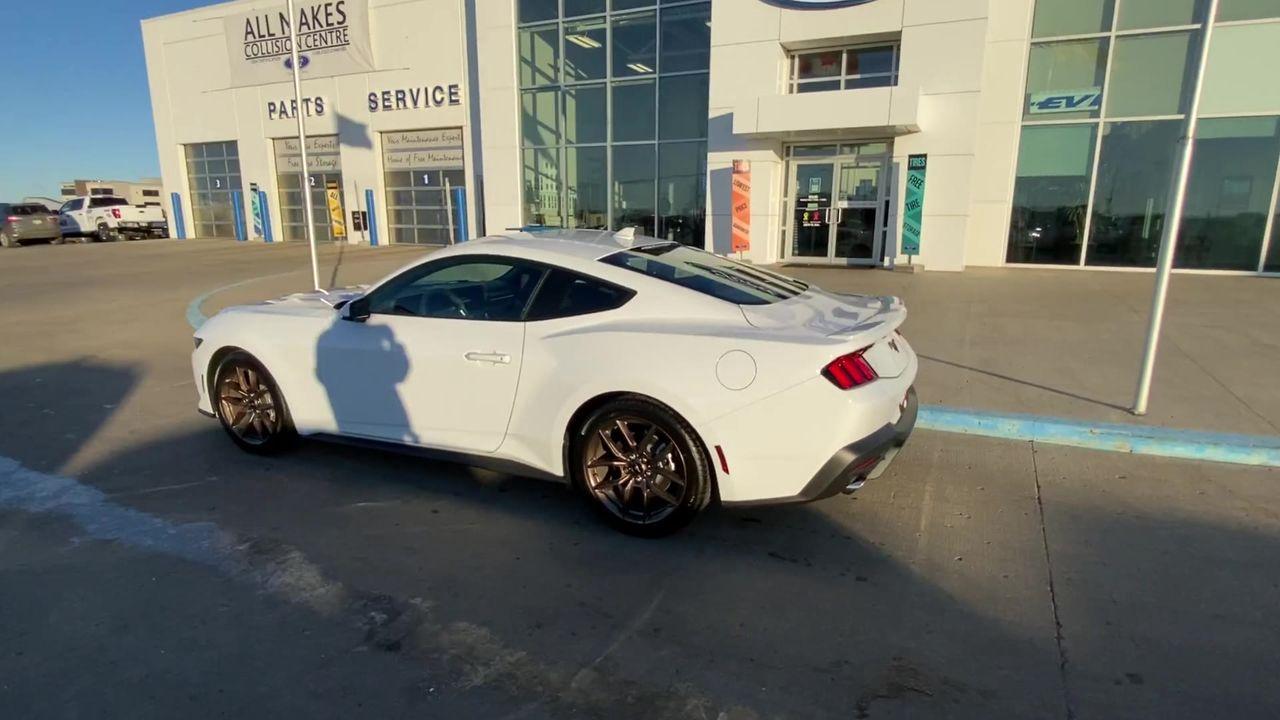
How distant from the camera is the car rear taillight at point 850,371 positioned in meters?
3.16

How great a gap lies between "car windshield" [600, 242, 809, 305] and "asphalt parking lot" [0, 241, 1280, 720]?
124 centimetres

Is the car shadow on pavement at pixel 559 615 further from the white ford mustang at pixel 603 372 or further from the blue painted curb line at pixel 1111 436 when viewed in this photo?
the blue painted curb line at pixel 1111 436

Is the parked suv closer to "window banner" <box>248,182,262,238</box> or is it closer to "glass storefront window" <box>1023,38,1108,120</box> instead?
"window banner" <box>248,182,262,238</box>

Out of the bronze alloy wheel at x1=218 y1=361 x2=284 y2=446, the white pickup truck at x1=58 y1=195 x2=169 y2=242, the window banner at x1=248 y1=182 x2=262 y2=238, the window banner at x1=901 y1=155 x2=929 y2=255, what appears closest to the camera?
the bronze alloy wheel at x1=218 y1=361 x2=284 y2=446

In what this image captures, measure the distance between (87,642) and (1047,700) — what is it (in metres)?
3.60

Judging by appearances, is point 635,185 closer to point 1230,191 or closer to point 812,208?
point 812,208

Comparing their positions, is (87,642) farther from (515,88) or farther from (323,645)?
(515,88)

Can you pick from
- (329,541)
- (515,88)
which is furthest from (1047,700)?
(515,88)

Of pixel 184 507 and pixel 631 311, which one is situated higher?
pixel 631 311

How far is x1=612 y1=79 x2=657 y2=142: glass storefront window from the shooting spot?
17.4 meters

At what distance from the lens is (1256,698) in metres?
2.38

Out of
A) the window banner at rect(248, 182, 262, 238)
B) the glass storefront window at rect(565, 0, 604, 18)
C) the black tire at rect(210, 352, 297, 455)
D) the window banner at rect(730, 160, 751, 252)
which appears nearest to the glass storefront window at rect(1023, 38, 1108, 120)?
the window banner at rect(730, 160, 751, 252)

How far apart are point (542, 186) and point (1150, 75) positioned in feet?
45.8

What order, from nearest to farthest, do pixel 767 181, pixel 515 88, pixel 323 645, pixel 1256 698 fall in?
pixel 1256 698
pixel 323 645
pixel 767 181
pixel 515 88
